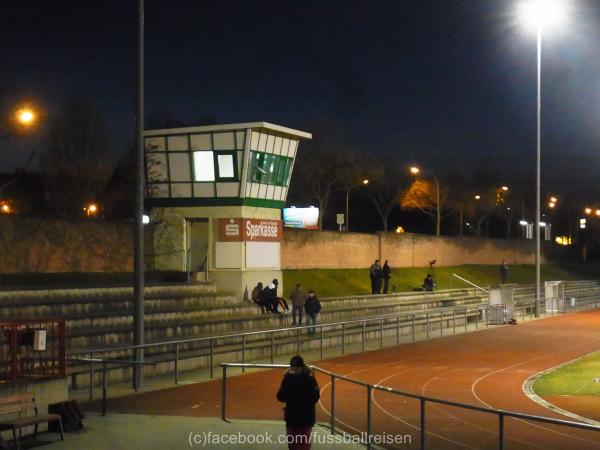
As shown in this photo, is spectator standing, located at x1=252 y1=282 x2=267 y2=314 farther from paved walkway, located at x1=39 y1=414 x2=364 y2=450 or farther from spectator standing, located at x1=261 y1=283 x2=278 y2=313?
paved walkway, located at x1=39 y1=414 x2=364 y2=450

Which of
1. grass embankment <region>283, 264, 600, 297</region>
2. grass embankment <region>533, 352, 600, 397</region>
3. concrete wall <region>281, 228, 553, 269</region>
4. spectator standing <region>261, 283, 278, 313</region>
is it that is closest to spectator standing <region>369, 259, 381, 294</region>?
grass embankment <region>283, 264, 600, 297</region>

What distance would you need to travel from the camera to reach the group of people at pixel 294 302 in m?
31.0

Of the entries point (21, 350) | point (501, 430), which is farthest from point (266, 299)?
point (501, 430)

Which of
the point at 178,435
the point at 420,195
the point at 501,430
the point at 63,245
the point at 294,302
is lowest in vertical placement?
the point at 178,435

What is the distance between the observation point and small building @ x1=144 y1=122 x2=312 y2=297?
34.7m

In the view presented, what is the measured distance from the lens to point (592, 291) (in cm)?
6306

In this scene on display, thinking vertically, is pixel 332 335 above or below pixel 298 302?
below

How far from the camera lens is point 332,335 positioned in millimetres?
31141

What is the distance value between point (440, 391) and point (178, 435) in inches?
327

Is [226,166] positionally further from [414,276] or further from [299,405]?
[299,405]

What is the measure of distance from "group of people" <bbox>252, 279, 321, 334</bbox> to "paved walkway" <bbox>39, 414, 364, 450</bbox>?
49.2 ft

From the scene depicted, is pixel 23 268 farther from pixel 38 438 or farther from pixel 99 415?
pixel 38 438

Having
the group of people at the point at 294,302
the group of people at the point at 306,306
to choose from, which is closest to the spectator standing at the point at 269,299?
the group of people at the point at 294,302

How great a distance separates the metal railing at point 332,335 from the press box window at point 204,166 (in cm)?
792
